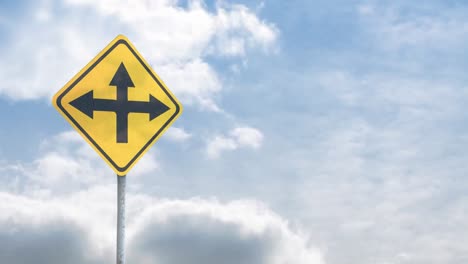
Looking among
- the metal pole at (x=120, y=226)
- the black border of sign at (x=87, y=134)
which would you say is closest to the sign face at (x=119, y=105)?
the black border of sign at (x=87, y=134)

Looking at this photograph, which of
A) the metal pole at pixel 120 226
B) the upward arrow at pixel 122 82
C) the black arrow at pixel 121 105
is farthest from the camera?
the upward arrow at pixel 122 82

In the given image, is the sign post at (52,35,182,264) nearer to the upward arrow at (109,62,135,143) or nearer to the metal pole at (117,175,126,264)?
the upward arrow at (109,62,135,143)

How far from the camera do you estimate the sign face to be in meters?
6.00

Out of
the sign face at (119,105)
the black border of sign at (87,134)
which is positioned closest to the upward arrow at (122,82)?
the sign face at (119,105)

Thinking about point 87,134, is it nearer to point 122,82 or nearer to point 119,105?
point 119,105

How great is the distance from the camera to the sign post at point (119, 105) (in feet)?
19.6

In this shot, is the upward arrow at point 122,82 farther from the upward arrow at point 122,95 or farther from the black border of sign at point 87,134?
the black border of sign at point 87,134

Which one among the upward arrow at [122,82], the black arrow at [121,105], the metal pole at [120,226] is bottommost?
the metal pole at [120,226]

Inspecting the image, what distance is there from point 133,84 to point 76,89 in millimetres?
579

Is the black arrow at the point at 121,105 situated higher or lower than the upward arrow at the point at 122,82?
lower

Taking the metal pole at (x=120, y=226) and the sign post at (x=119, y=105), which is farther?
the sign post at (x=119, y=105)

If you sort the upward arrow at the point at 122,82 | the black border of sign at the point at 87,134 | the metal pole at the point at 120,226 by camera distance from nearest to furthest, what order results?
the metal pole at the point at 120,226, the black border of sign at the point at 87,134, the upward arrow at the point at 122,82

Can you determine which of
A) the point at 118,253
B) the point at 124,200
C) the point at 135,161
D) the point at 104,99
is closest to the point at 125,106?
the point at 104,99

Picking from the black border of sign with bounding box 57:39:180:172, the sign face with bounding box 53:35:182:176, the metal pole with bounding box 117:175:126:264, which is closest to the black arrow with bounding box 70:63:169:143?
the sign face with bounding box 53:35:182:176
